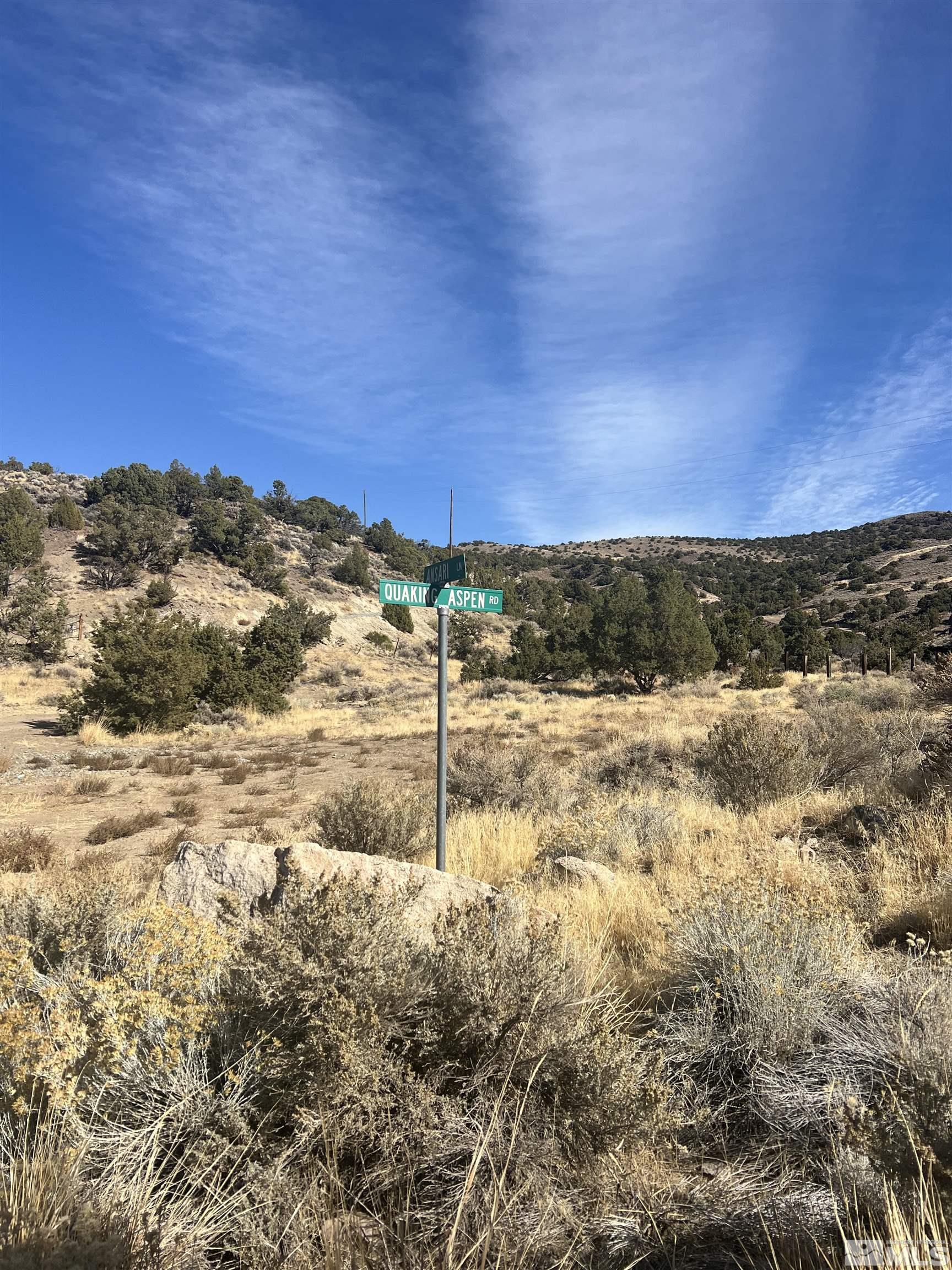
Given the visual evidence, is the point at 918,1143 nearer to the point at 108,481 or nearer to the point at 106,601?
the point at 106,601

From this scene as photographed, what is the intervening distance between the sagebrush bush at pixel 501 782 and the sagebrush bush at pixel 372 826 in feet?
7.47

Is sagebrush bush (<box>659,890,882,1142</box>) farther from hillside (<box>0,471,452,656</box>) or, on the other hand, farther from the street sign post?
hillside (<box>0,471,452,656</box>)

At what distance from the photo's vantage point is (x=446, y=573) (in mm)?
5367

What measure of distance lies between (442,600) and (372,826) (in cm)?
292

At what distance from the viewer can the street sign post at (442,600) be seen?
5.12 meters

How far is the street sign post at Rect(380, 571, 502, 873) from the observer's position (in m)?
5.12

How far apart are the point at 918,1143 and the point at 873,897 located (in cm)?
300

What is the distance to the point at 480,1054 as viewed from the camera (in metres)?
2.55

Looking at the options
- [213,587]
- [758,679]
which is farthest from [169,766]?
[213,587]

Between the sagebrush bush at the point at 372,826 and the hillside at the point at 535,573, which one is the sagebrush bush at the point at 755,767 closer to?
the sagebrush bush at the point at 372,826

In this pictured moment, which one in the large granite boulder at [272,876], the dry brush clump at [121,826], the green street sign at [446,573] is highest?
the green street sign at [446,573]

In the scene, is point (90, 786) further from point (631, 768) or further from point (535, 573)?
point (535, 573)

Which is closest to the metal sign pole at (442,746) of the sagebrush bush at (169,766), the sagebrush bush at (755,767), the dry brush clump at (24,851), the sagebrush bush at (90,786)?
the sagebrush bush at (755,767)

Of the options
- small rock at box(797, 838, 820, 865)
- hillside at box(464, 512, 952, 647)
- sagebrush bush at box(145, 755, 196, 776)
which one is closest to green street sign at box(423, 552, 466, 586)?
small rock at box(797, 838, 820, 865)
